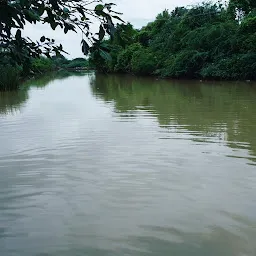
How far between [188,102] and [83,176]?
7.67m

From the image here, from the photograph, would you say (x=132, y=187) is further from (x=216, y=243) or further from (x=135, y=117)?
(x=135, y=117)

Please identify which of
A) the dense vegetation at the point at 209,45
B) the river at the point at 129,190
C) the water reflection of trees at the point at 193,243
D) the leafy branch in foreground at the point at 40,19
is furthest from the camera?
the dense vegetation at the point at 209,45

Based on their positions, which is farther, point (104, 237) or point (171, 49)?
point (171, 49)

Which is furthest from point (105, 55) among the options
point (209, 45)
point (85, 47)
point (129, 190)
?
point (209, 45)

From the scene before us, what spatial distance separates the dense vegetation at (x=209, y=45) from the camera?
2119 centimetres

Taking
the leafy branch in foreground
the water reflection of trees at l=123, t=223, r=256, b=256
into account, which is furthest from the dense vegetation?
the leafy branch in foreground

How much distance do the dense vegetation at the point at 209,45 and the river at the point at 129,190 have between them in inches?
485

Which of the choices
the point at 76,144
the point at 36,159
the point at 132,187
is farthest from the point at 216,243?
the point at 76,144

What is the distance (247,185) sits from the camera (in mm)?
3857

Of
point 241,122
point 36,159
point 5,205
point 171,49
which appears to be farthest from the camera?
point 171,49

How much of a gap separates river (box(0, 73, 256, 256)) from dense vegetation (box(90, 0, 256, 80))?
12.3 metres

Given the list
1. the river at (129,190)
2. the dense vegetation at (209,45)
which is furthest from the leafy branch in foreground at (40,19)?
the dense vegetation at (209,45)

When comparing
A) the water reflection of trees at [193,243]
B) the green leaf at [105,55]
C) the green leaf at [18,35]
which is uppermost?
the green leaf at [18,35]

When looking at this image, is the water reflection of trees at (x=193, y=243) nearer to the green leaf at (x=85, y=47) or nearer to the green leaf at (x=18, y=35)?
the green leaf at (x=85, y=47)
